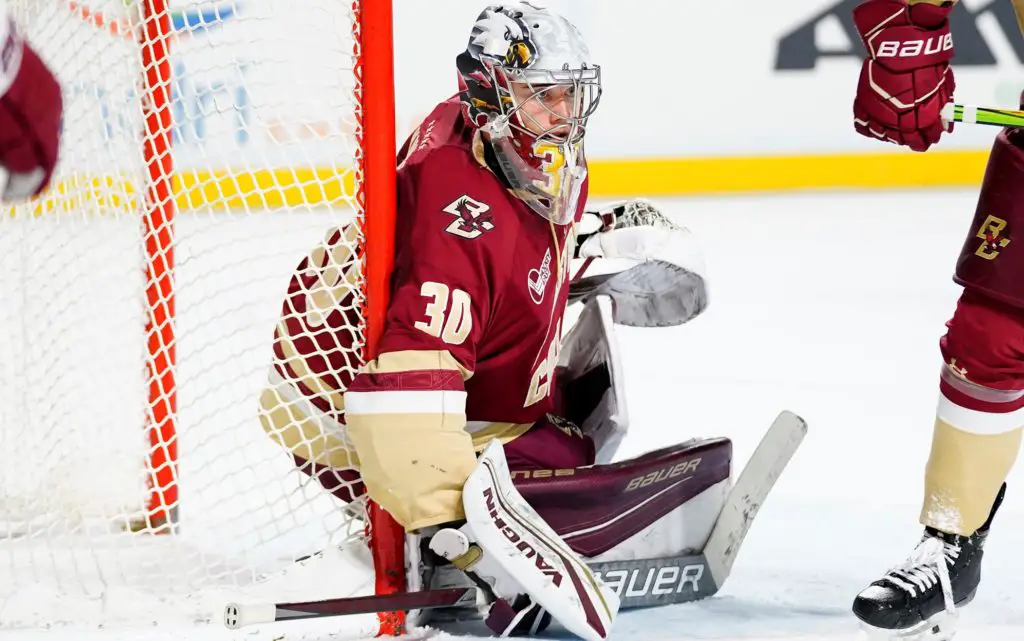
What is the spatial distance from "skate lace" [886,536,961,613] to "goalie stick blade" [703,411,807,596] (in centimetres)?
22

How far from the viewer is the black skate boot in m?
1.80

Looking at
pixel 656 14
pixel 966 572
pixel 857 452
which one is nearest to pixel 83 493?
pixel 966 572

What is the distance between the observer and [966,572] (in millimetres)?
1886

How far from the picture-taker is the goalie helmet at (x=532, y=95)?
1.78 m

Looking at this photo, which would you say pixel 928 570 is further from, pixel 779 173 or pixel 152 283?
pixel 779 173

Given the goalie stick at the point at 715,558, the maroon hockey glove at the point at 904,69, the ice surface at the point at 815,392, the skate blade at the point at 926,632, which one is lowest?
the ice surface at the point at 815,392

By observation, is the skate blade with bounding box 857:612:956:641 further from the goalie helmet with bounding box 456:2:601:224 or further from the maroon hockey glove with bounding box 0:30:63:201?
the maroon hockey glove with bounding box 0:30:63:201

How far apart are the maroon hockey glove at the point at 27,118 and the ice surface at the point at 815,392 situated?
824mm

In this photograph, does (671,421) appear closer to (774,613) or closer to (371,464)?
(774,613)

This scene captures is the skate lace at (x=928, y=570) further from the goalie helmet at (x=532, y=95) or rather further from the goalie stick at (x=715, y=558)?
the goalie helmet at (x=532, y=95)

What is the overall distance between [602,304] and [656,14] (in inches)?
119

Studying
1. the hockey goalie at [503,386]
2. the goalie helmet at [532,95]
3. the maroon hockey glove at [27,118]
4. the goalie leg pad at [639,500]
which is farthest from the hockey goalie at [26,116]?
the goalie leg pad at [639,500]

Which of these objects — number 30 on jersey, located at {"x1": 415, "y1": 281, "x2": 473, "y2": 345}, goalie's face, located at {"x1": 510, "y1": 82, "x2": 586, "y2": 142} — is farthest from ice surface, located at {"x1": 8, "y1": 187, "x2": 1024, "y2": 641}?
goalie's face, located at {"x1": 510, "y1": 82, "x2": 586, "y2": 142}

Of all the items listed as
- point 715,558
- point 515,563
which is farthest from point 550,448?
point 515,563
